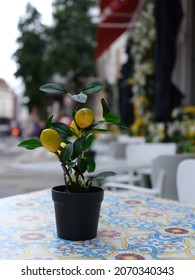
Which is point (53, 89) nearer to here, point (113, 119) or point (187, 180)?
point (113, 119)

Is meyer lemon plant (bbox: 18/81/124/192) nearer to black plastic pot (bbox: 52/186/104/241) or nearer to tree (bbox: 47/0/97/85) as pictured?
black plastic pot (bbox: 52/186/104/241)

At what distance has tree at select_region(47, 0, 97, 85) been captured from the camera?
47.1 ft

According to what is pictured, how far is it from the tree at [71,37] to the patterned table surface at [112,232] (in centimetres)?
1309

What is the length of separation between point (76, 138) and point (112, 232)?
293mm

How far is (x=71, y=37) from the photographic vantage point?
14578mm

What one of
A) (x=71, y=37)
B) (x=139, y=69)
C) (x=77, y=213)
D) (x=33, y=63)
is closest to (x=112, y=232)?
(x=77, y=213)

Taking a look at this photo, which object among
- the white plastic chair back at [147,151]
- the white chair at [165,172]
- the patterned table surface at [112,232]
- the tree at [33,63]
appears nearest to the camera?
the patterned table surface at [112,232]

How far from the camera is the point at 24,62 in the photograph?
15.1 m

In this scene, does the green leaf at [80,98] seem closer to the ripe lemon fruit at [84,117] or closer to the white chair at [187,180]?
the ripe lemon fruit at [84,117]

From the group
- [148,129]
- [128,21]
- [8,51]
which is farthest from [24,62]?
[8,51]

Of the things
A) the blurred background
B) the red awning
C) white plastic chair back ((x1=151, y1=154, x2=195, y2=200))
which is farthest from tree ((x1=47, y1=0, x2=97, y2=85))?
white plastic chair back ((x1=151, y1=154, x2=195, y2=200))

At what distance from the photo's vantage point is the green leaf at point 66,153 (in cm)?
106

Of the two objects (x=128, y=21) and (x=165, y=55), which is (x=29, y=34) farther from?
(x=165, y=55)

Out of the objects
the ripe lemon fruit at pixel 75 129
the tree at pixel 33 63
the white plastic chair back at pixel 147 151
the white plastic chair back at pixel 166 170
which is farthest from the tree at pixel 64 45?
the ripe lemon fruit at pixel 75 129
